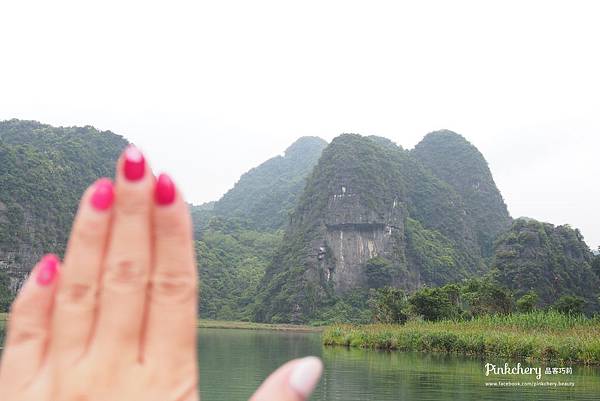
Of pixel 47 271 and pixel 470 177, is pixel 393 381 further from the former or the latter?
pixel 470 177

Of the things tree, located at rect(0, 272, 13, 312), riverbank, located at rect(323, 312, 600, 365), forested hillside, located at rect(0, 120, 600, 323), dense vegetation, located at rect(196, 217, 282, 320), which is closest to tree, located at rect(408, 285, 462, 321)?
forested hillside, located at rect(0, 120, 600, 323)

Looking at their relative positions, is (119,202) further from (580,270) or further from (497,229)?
(497,229)

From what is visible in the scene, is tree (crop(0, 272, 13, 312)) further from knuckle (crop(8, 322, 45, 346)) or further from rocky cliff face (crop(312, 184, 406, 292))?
knuckle (crop(8, 322, 45, 346))

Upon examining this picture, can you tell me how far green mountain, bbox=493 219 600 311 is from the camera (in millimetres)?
48188

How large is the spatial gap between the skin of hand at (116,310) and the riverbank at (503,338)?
15.5 meters

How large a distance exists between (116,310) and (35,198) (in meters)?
57.5

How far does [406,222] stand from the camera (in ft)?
229

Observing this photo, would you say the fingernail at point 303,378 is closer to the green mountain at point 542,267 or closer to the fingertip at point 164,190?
the fingertip at point 164,190

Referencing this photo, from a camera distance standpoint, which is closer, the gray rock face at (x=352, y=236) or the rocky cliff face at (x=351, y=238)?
the rocky cliff face at (x=351, y=238)

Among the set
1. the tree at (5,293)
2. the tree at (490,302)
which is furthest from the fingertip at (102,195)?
the tree at (5,293)

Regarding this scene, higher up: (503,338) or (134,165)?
(134,165)

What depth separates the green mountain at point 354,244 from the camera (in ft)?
198

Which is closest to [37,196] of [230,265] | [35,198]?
[35,198]

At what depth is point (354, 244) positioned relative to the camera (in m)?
65.9
